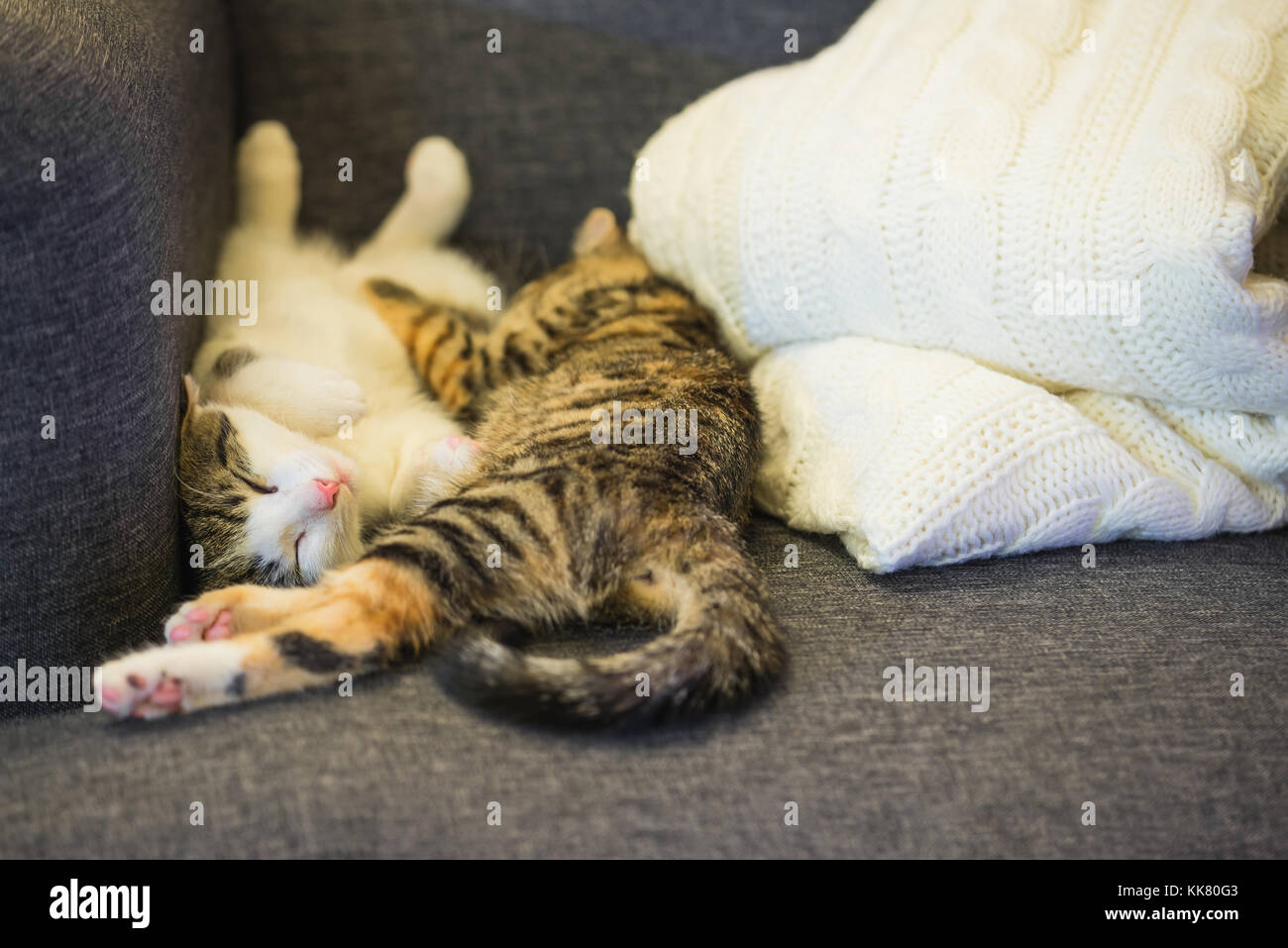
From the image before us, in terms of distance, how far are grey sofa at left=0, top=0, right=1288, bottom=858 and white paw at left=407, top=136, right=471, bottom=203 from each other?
51 centimetres

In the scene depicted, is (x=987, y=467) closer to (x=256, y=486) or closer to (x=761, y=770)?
(x=761, y=770)

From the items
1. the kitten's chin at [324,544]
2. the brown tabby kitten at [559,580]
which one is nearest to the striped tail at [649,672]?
the brown tabby kitten at [559,580]

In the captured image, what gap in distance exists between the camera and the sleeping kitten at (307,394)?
3.90 ft

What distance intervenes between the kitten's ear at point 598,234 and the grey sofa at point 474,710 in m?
0.66

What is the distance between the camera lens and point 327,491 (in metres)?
1.17

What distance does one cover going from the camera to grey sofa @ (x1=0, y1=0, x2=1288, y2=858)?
852mm

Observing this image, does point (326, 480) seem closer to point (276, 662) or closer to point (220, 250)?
point (276, 662)

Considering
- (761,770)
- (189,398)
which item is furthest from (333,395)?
(761,770)
